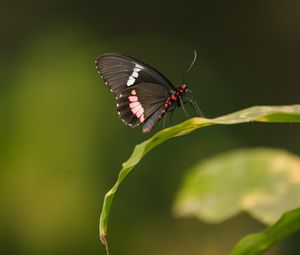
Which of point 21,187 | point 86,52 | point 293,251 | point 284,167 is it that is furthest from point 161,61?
point 284,167

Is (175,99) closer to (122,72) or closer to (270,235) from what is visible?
(122,72)

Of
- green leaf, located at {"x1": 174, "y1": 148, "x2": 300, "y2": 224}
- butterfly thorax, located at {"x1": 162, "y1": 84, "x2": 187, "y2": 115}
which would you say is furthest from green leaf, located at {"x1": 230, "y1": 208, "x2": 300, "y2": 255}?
butterfly thorax, located at {"x1": 162, "y1": 84, "x2": 187, "y2": 115}

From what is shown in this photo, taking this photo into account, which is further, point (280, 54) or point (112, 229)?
point (280, 54)

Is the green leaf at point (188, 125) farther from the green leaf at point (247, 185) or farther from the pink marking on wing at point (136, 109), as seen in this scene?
the pink marking on wing at point (136, 109)

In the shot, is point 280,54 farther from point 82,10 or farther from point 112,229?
point 112,229

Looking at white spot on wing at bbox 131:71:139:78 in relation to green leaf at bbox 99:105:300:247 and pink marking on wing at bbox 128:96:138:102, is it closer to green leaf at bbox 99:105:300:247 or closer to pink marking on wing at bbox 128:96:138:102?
pink marking on wing at bbox 128:96:138:102

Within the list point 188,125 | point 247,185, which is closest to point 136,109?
point 247,185

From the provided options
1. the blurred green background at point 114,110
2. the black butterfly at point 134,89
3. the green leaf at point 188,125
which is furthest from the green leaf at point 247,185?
the blurred green background at point 114,110
